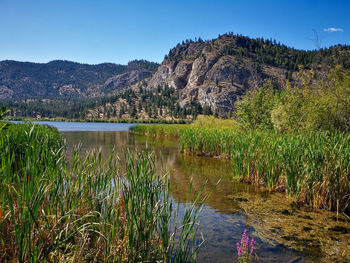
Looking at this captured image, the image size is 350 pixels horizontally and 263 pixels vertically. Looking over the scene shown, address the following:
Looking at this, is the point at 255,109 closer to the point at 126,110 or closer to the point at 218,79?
the point at 126,110

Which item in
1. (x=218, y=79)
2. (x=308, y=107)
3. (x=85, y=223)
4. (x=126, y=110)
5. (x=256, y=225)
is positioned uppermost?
(x=218, y=79)

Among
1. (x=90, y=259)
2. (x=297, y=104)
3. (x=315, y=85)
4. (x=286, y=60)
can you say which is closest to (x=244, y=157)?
(x=297, y=104)

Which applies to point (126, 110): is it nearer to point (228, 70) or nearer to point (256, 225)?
point (228, 70)

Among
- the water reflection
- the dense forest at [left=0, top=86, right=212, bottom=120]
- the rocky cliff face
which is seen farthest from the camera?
the rocky cliff face

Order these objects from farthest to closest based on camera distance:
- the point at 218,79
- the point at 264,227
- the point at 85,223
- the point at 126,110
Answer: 1. the point at 218,79
2. the point at 126,110
3. the point at 264,227
4. the point at 85,223

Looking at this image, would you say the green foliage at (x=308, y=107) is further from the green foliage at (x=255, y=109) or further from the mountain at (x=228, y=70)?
the mountain at (x=228, y=70)

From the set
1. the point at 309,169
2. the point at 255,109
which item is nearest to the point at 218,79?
the point at 255,109

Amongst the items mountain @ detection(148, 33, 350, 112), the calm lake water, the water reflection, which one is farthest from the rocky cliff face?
the calm lake water

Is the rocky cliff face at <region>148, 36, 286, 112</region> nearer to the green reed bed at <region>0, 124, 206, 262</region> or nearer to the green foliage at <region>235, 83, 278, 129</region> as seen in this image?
the green foliage at <region>235, 83, 278, 129</region>

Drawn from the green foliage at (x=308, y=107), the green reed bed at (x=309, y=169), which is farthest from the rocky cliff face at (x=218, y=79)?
the green reed bed at (x=309, y=169)

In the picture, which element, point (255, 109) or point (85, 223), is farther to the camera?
point (255, 109)

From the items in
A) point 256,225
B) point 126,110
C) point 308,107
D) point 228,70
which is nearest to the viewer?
point 256,225

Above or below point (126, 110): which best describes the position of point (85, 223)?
below

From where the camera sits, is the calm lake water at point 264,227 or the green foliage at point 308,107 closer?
the calm lake water at point 264,227
